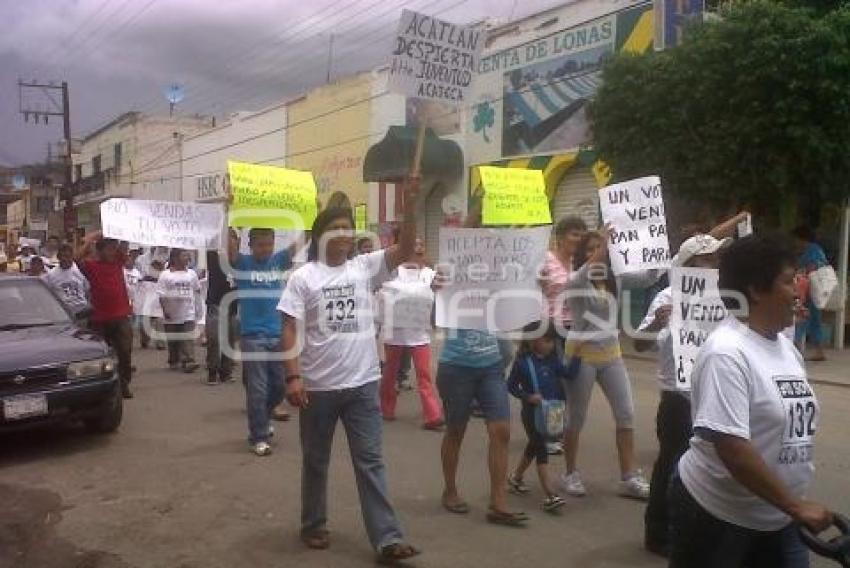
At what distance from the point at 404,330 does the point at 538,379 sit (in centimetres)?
290

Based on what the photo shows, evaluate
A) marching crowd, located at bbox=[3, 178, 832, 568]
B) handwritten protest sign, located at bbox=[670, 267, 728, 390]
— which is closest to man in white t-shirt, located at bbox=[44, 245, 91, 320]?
marching crowd, located at bbox=[3, 178, 832, 568]

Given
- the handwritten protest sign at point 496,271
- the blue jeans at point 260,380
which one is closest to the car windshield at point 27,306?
the blue jeans at point 260,380

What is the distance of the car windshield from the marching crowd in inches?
11.3

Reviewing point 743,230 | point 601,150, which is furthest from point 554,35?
point 743,230

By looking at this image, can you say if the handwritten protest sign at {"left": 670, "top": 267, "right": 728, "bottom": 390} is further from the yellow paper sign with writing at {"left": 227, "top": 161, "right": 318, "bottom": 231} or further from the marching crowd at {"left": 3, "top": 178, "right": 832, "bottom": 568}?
the yellow paper sign with writing at {"left": 227, "top": 161, "right": 318, "bottom": 231}

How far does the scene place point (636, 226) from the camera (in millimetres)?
5926

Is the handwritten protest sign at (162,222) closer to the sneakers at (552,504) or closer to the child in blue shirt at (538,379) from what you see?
the child in blue shirt at (538,379)

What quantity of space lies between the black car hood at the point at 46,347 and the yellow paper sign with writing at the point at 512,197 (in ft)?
11.4

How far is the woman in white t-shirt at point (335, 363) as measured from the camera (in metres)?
4.83

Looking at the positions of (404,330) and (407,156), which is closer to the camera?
(404,330)

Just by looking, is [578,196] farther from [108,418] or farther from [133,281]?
[108,418]

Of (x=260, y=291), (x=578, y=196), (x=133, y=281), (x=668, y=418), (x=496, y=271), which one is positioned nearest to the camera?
(x=668, y=418)

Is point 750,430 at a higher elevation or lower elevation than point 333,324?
lower

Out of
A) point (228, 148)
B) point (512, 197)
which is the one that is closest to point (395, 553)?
point (512, 197)
